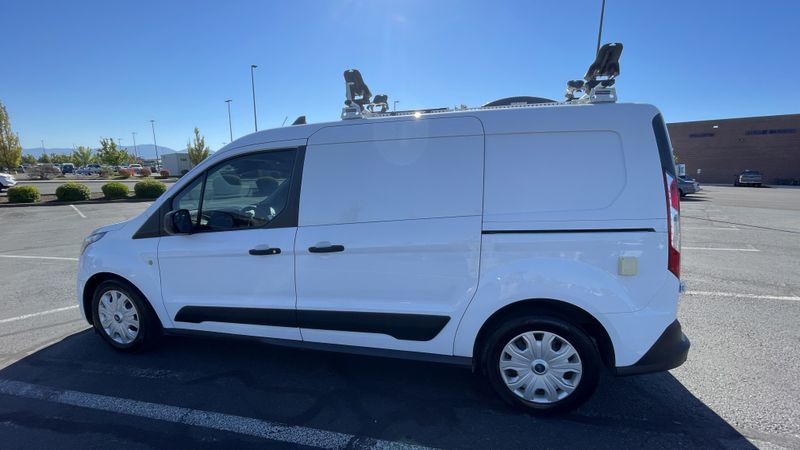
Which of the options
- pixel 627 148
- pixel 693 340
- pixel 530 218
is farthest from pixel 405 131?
pixel 693 340

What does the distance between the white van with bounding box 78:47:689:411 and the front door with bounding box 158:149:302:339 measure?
0.01m

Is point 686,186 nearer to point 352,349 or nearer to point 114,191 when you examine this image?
point 352,349

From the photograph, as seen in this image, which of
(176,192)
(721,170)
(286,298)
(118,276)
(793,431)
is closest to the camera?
(793,431)

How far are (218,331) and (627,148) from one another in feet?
11.1

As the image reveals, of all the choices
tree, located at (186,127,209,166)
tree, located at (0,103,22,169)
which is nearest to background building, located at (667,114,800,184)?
tree, located at (186,127,209,166)

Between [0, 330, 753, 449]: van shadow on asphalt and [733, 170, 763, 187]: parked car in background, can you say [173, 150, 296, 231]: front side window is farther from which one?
[733, 170, 763, 187]: parked car in background

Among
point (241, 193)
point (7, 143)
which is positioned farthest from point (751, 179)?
point (7, 143)

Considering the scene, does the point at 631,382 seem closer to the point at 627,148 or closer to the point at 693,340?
the point at 693,340

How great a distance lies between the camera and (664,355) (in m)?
2.55

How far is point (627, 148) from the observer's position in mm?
2492

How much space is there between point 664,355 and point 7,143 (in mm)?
49480

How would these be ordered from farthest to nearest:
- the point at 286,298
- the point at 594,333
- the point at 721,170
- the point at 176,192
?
the point at 721,170 → the point at 176,192 → the point at 286,298 → the point at 594,333

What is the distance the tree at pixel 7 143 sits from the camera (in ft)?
114

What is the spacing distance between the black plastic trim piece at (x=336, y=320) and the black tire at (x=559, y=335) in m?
0.38
